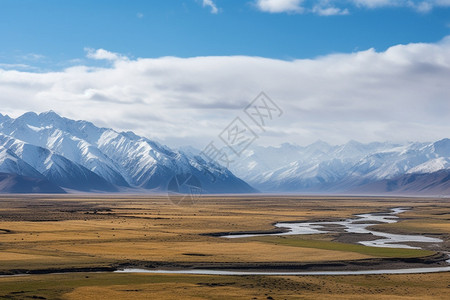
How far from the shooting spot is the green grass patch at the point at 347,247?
223 feet

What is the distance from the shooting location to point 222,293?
148 ft

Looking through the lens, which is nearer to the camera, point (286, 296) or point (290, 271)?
point (286, 296)

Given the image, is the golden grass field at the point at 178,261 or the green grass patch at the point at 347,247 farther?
the green grass patch at the point at 347,247

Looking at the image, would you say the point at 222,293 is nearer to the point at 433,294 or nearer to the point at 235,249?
the point at 433,294

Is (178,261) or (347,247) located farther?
(347,247)

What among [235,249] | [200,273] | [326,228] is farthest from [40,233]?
[326,228]

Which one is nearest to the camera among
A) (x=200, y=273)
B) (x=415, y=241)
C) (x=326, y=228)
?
(x=200, y=273)

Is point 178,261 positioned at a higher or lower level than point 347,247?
higher

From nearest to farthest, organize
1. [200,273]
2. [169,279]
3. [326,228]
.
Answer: [169,279]
[200,273]
[326,228]

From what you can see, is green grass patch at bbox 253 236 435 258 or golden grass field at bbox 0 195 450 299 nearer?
golden grass field at bbox 0 195 450 299

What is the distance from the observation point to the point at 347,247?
243 ft

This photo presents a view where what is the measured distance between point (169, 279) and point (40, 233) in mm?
44952

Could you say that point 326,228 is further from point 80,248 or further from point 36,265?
point 36,265

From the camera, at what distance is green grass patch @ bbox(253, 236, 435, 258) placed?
6796cm
